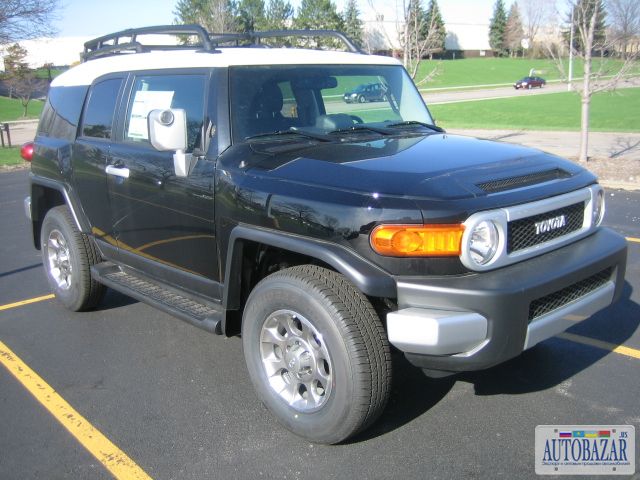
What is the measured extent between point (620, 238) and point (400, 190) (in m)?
1.57

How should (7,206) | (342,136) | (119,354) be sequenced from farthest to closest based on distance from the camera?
(7,206)
(119,354)
(342,136)

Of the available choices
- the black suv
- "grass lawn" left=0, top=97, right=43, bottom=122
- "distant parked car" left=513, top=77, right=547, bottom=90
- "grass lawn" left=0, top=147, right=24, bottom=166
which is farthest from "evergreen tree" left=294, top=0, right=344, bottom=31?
the black suv

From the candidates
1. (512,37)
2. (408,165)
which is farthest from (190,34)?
(512,37)

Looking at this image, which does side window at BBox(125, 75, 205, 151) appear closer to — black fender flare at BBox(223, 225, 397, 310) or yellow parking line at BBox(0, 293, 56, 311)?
black fender flare at BBox(223, 225, 397, 310)

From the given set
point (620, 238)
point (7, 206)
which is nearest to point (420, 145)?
point (620, 238)

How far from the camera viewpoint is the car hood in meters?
3.00

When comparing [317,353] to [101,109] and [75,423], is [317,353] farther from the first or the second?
[101,109]

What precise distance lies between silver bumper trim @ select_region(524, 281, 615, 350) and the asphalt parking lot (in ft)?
2.03

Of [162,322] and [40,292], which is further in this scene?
[40,292]

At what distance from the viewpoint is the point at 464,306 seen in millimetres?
2795

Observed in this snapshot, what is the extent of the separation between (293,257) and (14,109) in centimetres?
4581

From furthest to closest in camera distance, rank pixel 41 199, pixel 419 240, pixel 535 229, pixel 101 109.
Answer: pixel 41 199, pixel 101 109, pixel 535 229, pixel 419 240

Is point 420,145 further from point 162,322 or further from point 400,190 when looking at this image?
point 162,322

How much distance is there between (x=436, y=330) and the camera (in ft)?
8.98
